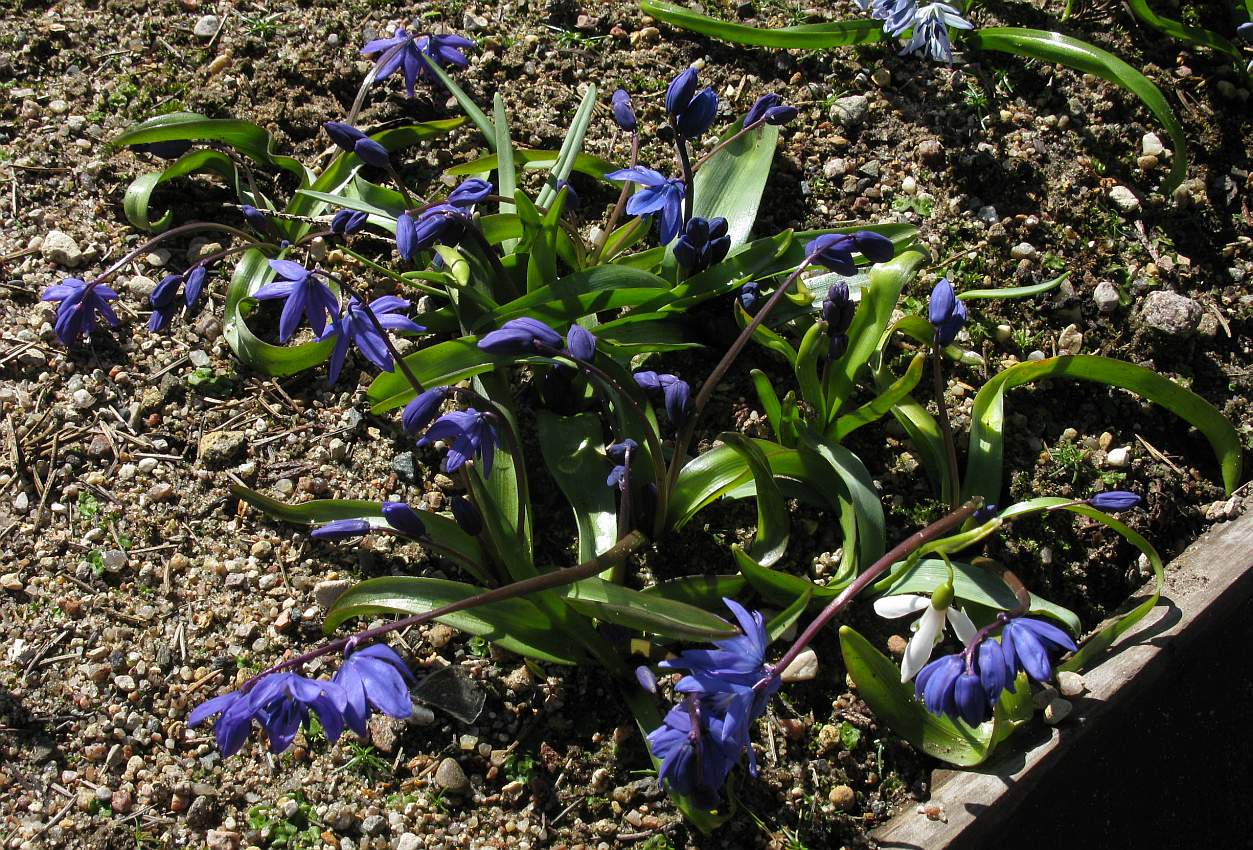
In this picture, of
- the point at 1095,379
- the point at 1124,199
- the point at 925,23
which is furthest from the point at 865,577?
the point at 925,23

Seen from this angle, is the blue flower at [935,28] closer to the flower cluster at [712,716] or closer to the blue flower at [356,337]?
the blue flower at [356,337]

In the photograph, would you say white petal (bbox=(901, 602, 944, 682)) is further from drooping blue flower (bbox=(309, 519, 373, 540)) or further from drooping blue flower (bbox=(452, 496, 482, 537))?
drooping blue flower (bbox=(309, 519, 373, 540))

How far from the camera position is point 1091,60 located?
3.14 m

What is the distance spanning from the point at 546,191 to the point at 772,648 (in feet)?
4.28

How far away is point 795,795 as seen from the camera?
2.17 meters

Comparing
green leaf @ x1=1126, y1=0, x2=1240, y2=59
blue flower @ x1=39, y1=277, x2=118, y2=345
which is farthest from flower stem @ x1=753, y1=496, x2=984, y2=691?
green leaf @ x1=1126, y1=0, x2=1240, y2=59

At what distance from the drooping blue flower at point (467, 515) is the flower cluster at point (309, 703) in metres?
0.47

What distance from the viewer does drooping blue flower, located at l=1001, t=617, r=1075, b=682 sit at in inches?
72.3

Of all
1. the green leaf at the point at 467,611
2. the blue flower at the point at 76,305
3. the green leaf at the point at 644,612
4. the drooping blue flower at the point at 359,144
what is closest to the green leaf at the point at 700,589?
the green leaf at the point at 644,612

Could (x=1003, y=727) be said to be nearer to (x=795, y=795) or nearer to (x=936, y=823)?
(x=936, y=823)

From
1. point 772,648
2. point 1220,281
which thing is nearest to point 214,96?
point 772,648

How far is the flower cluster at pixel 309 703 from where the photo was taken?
1.69 meters

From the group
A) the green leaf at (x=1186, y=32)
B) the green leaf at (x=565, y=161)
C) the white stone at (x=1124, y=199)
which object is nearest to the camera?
the green leaf at (x=565, y=161)

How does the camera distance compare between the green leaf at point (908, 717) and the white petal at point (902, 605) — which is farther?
the green leaf at point (908, 717)
